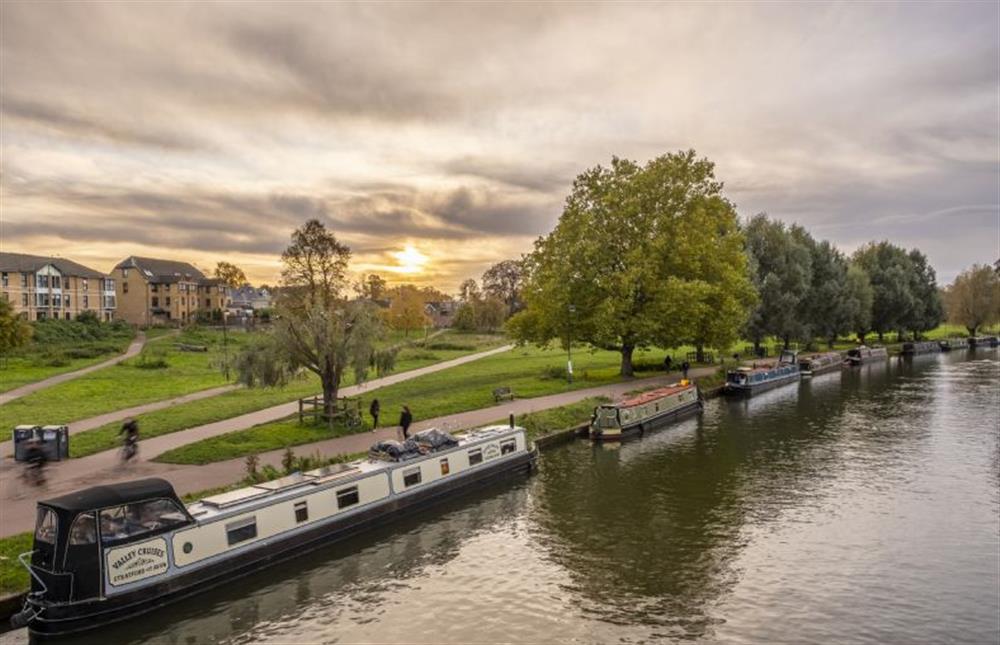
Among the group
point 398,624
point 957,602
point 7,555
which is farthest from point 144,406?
point 957,602

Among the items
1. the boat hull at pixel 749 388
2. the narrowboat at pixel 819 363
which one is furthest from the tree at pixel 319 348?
the narrowboat at pixel 819 363

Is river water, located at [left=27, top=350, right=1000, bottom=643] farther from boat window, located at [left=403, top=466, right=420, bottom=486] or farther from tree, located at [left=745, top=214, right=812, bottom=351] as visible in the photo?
tree, located at [left=745, top=214, right=812, bottom=351]

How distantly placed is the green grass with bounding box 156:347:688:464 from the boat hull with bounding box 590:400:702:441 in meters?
8.20

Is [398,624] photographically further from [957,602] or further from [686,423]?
[686,423]

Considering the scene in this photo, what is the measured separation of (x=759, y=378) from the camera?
5909 centimetres

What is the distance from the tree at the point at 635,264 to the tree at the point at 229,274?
110916 mm

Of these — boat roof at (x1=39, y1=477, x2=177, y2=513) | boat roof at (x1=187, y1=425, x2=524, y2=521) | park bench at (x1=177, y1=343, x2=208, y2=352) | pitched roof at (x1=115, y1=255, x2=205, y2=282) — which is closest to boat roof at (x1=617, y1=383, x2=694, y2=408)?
boat roof at (x1=187, y1=425, x2=524, y2=521)

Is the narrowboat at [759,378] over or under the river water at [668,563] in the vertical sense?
over

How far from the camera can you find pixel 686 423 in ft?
146

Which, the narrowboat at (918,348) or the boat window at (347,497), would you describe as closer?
the boat window at (347,497)

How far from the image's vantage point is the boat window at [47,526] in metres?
16.6

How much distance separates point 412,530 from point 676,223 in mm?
42055

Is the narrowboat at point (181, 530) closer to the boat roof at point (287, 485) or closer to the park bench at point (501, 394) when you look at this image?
the boat roof at point (287, 485)

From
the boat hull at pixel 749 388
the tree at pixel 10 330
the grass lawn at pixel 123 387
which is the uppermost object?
the tree at pixel 10 330
